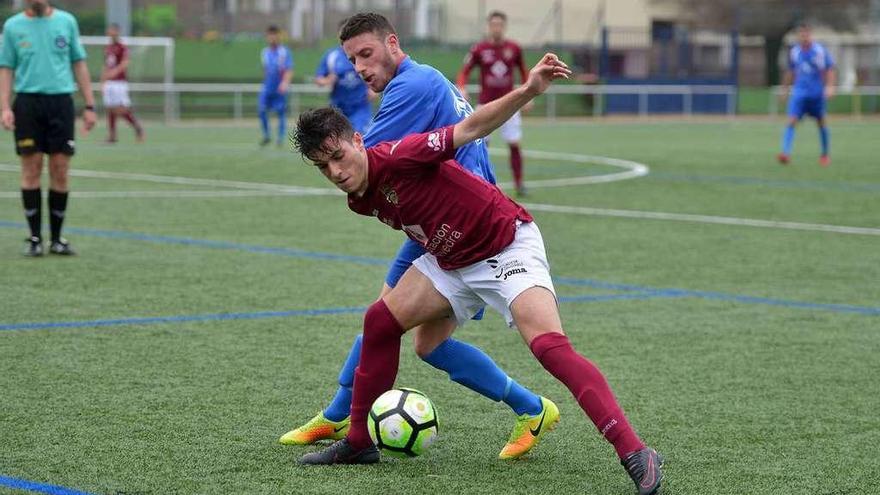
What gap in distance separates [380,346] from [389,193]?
2.03ft

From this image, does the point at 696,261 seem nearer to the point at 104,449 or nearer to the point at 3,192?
the point at 104,449

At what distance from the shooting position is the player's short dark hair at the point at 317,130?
4.66m

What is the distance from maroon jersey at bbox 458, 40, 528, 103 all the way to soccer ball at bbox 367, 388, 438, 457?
1136cm

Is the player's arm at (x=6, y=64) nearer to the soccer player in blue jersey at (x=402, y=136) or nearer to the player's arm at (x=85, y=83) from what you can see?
the player's arm at (x=85, y=83)

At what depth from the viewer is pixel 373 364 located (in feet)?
16.7

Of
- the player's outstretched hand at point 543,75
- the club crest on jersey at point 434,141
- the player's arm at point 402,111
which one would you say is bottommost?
the club crest on jersey at point 434,141

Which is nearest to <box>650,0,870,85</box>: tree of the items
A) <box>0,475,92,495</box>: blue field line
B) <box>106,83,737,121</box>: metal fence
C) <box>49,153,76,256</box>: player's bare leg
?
<box>106,83,737,121</box>: metal fence

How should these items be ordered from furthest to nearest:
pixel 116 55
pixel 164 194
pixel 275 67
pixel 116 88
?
pixel 116 55
pixel 275 67
pixel 116 88
pixel 164 194

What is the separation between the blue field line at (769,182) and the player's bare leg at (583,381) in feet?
42.1

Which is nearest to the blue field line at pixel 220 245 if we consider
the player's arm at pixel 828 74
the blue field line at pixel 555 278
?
the blue field line at pixel 555 278

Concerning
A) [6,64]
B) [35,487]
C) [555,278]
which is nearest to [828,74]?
[555,278]

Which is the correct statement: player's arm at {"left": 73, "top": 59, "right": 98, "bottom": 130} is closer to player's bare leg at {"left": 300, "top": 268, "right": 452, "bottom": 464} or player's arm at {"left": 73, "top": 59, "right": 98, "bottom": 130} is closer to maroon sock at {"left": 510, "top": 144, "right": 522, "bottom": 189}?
maroon sock at {"left": 510, "top": 144, "right": 522, "bottom": 189}

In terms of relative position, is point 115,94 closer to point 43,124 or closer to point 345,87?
point 345,87

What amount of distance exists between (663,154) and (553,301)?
1941cm
